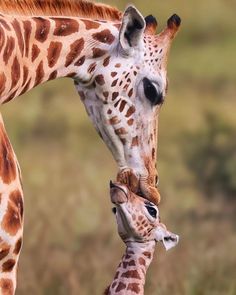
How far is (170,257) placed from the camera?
1203cm

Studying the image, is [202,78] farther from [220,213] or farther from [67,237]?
[67,237]

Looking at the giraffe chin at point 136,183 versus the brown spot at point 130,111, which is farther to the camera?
the giraffe chin at point 136,183

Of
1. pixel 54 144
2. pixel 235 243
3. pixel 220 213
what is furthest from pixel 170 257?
pixel 54 144

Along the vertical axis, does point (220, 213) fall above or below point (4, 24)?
above

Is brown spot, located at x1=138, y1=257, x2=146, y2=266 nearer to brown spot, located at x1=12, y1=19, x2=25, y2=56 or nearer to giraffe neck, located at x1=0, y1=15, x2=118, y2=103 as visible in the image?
giraffe neck, located at x1=0, y1=15, x2=118, y2=103

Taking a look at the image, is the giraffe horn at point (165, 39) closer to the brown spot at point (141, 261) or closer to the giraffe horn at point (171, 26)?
the giraffe horn at point (171, 26)

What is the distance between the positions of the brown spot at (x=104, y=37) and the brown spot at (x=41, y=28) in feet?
1.04

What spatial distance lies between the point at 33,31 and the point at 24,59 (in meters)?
0.16

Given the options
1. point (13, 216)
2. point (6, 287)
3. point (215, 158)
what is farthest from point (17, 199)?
point (215, 158)

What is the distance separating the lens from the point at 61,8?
8.20m

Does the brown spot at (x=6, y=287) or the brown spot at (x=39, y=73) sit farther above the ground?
the brown spot at (x=39, y=73)

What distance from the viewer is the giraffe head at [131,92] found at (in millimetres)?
8195

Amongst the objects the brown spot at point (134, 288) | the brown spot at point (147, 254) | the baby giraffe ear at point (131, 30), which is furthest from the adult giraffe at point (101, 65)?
the brown spot at point (134, 288)

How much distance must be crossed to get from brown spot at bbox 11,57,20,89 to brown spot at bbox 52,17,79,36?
37 centimetres
